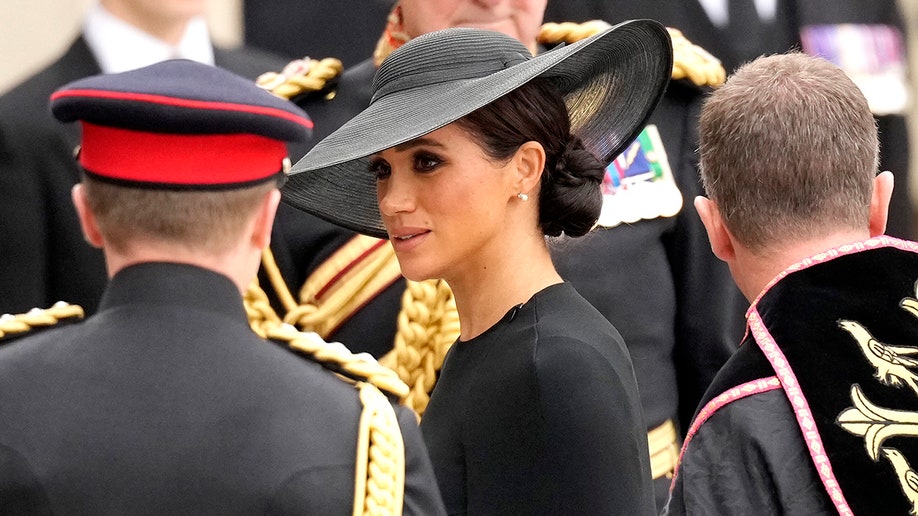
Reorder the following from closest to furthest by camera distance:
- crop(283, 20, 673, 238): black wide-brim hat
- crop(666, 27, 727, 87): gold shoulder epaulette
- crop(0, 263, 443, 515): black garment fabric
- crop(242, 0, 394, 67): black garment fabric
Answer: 1. crop(0, 263, 443, 515): black garment fabric
2. crop(283, 20, 673, 238): black wide-brim hat
3. crop(666, 27, 727, 87): gold shoulder epaulette
4. crop(242, 0, 394, 67): black garment fabric

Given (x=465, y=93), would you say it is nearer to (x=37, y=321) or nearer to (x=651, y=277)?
(x=37, y=321)

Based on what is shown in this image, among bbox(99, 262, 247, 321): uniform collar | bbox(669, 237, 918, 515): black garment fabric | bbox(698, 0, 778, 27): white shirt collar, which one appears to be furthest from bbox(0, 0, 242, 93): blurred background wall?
bbox(698, 0, 778, 27): white shirt collar

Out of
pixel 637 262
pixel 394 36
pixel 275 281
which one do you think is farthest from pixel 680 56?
pixel 275 281

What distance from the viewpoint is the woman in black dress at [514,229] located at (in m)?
2.06

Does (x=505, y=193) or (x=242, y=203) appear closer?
(x=242, y=203)

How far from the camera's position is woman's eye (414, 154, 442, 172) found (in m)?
2.27

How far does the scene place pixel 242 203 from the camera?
1.77m

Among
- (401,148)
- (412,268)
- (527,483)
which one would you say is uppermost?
(401,148)

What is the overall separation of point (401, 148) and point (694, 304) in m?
0.93

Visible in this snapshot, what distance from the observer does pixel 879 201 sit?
6.88 feet

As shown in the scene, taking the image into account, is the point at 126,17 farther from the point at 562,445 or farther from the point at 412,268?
the point at 562,445

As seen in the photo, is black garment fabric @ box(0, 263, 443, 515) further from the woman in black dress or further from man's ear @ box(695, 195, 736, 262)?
man's ear @ box(695, 195, 736, 262)

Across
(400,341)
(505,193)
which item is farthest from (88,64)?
(505,193)

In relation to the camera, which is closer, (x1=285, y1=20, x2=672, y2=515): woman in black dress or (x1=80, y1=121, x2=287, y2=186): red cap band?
(x1=80, y1=121, x2=287, y2=186): red cap band
